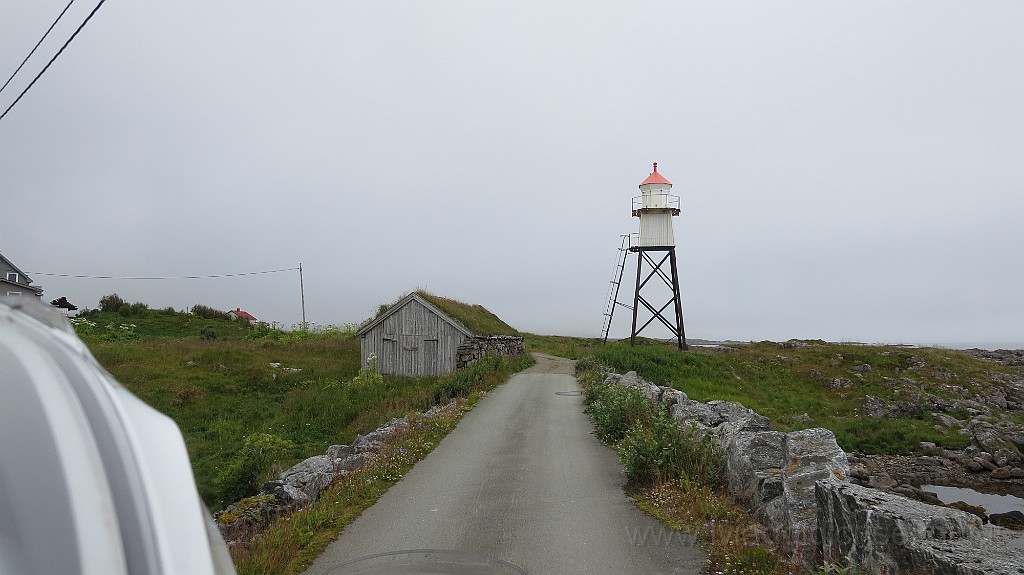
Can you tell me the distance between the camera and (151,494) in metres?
1.21

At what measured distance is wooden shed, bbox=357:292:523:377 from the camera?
2895cm

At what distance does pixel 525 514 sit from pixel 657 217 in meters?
29.6

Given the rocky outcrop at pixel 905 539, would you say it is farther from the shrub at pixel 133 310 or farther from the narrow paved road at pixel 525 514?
the shrub at pixel 133 310

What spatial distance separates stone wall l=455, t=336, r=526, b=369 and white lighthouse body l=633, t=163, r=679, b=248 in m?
10.4

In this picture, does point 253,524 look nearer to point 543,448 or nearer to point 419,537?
Result: point 419,537

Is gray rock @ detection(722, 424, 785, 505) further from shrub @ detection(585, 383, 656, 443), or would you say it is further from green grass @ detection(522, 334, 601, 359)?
green grass @ detection(522, 334, 601, 359)

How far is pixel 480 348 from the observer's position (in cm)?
3008

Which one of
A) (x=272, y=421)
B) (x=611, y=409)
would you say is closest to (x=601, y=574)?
(x=611, y=409)

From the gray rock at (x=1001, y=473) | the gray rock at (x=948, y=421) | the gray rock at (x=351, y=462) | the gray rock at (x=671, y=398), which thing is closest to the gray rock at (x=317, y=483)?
the gray rock at (x=351, y=462)

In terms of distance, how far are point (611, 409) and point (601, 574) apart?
7.55 m

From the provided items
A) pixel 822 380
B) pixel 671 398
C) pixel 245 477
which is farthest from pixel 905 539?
pixel 822 380

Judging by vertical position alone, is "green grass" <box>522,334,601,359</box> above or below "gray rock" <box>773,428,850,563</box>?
above

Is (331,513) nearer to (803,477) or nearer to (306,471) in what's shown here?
(306,471)

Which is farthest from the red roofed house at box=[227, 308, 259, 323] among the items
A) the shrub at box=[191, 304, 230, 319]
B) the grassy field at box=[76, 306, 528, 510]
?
the grassy field at box=[76, 306, 528, 510]
